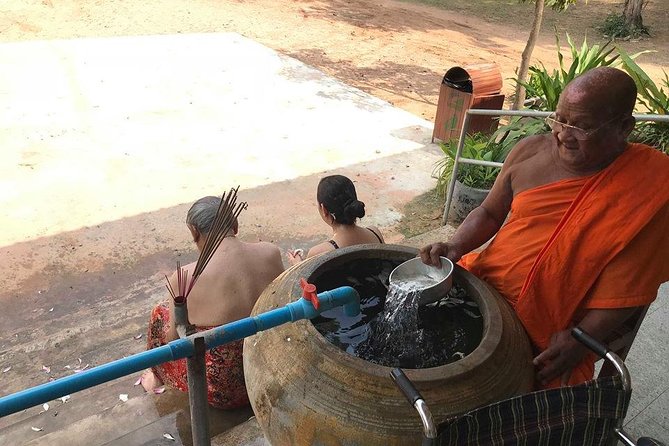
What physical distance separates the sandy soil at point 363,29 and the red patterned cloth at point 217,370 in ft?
21.9

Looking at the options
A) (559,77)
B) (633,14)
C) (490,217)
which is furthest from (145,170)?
(633,14)

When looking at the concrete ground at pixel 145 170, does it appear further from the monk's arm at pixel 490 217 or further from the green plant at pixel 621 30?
the green plant at pixel 621 30

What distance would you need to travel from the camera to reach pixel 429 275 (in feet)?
6.57

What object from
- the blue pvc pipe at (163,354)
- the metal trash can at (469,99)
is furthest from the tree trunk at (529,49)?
the blue pvc pipe at (163,354)

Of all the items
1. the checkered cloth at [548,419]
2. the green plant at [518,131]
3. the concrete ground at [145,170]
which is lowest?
the concrete ground at [145,170]

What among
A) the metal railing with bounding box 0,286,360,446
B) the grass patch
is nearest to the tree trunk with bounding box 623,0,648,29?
the grass patch

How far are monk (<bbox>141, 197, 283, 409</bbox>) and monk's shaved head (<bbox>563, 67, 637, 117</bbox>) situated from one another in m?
1.55

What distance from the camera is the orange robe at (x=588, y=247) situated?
1.85 m

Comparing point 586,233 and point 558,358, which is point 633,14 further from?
point 558,358

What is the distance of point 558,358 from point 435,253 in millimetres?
546

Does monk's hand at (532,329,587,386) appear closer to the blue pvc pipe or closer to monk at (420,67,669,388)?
monk at (420,67,669,388)

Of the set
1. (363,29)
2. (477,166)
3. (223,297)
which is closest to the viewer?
(223,297)

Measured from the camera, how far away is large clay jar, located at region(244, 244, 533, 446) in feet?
4.93

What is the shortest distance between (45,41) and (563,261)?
1065 cm
